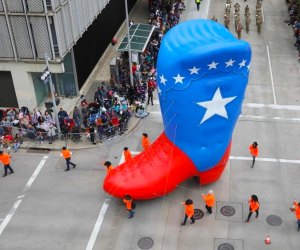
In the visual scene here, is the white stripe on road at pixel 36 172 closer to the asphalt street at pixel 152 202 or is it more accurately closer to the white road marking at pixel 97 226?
the asphalt street at pixel 152 202

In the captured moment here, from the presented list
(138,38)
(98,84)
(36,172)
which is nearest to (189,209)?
(36,172)

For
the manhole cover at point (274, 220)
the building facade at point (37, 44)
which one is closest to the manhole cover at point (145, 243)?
the manhole cover at point (274, 220)

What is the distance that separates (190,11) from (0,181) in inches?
811

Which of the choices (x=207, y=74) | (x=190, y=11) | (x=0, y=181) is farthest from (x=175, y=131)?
(x=190, y=11)

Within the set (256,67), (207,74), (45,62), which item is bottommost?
(256,67)

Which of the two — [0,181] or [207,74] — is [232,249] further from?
[0,181]

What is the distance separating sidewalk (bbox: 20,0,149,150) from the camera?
19766 millimetres

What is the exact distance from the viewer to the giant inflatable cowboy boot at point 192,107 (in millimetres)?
13938

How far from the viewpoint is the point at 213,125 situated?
15039 millimetres

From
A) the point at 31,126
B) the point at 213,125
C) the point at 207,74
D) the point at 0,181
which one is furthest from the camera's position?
the point at 31,126

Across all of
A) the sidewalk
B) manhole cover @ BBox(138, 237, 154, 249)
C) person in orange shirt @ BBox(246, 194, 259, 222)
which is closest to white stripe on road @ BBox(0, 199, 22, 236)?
the sidewalk

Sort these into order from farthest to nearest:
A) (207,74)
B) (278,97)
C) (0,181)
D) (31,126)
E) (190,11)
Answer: (190,11) → (278,97) → (31,126) → (0,181) → (207,74)

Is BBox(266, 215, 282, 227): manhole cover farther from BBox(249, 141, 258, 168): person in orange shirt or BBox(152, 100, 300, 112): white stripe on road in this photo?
BBox(152, 100, 300, 112): white stripe on road

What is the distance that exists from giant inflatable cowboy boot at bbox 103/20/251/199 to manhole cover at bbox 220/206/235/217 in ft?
4.05
